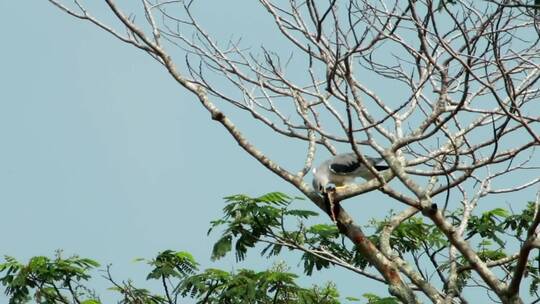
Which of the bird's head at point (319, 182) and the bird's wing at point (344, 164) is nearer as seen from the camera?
the bird's head at point (319, 182)

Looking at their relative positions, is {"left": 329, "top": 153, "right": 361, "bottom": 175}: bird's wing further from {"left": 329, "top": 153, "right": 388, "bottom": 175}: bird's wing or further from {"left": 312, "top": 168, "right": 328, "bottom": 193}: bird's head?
{"left": 312, "top": 168, "right": 328, "bottom": 193}: bird's head

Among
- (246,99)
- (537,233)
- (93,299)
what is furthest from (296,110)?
(93,299)

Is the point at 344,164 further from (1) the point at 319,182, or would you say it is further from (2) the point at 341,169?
(1) the point at 319,182

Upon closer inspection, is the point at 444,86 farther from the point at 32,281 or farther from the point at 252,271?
the point at 32,281

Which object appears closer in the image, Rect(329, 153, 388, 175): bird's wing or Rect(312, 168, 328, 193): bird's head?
Rect(312, 168, 328, 193): bird's head

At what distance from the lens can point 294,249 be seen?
906 centimetres

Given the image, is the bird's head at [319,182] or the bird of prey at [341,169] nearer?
the bird's head at [319,182]

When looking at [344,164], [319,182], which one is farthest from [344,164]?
[319,182]

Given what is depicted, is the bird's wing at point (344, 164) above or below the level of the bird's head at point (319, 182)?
above

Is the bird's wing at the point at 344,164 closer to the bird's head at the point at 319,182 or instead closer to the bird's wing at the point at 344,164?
the bird's wing at the point at 344,164

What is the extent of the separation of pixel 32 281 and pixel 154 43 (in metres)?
3.84

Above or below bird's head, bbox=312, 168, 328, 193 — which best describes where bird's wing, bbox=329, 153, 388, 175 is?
above

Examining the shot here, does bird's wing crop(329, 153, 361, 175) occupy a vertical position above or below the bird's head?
above

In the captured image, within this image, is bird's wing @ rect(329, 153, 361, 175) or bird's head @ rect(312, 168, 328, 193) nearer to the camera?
bird's head @ rect(312, 168, 328, 193)
